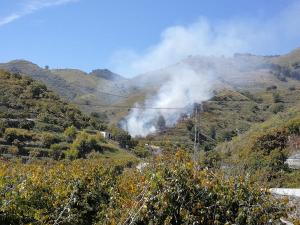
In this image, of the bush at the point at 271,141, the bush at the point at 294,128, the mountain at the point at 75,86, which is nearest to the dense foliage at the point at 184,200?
the bush at the point at 271,141

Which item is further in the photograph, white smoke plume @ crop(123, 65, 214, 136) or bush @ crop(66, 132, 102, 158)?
white smoke plume @ crop(123, 65, 214, 136)

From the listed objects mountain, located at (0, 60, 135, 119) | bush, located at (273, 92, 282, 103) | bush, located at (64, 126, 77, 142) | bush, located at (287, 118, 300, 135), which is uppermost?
mountain, located at (0, 60, 135, 119)

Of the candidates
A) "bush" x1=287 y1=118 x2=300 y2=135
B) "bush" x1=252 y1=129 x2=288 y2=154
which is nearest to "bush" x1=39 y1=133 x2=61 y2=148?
"bush" x1=252 y1=129 x2=288 y2=154

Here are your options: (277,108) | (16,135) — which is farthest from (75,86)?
(16,135)

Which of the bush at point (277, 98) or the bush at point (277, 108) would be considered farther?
the bush at point (277, 98)

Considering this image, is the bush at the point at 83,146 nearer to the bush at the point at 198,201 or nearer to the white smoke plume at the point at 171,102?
the white smoke plume at the point at 171,102

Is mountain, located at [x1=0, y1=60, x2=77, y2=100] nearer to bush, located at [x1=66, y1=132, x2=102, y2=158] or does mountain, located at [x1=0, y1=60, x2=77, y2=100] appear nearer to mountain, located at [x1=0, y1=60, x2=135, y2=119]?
mountain, located at [x1=0, y1=60, x2=135, y2=119]

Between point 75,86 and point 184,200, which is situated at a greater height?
point 75,86

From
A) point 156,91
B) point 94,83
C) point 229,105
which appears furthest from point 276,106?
point 94,83

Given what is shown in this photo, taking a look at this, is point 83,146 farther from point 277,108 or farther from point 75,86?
point 75,86

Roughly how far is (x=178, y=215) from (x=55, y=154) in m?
39.3

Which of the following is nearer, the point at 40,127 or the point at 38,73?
the point at 40,127

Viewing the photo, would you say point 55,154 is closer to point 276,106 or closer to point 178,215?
point 178,215

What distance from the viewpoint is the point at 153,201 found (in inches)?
304
